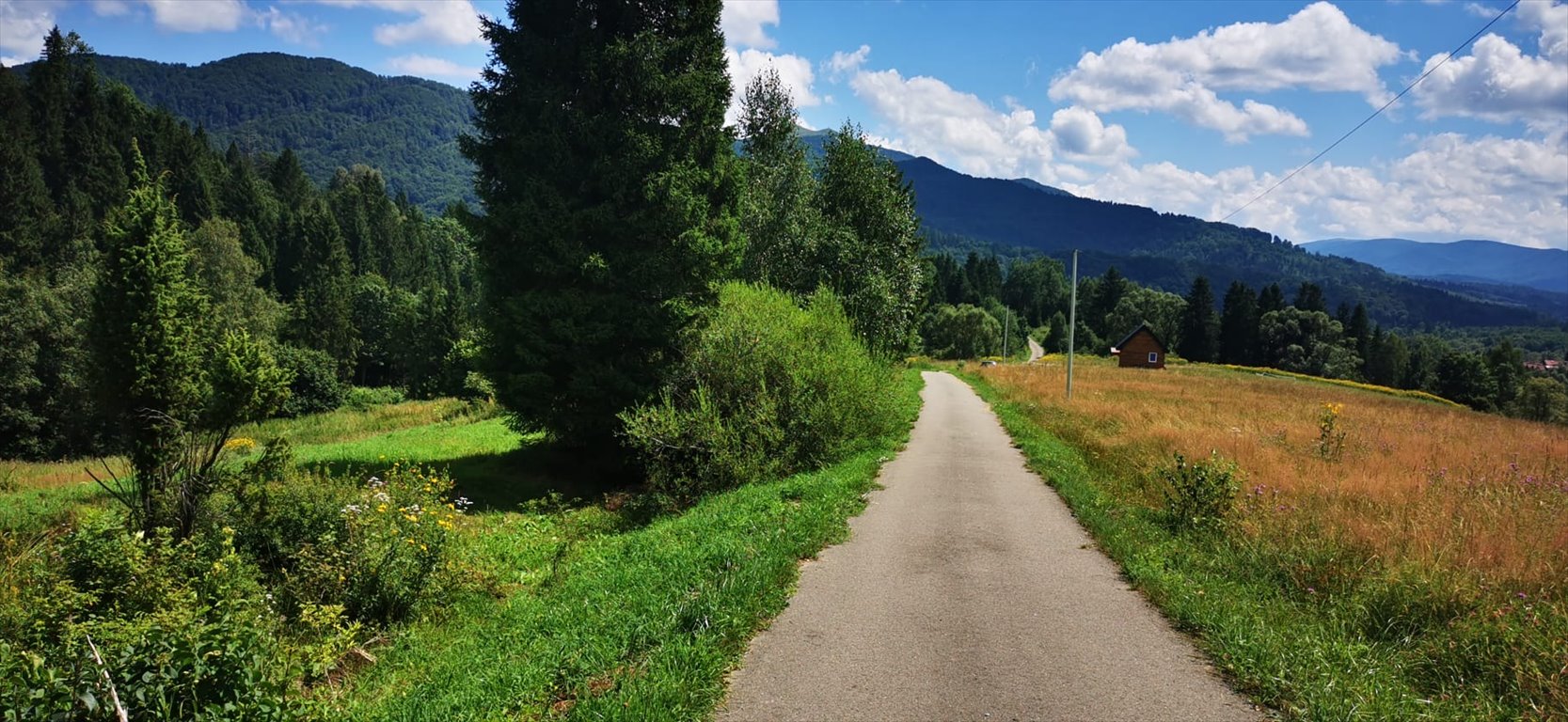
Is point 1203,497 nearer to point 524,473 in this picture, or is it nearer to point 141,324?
point 524,473

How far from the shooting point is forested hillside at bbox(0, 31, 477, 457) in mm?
16969

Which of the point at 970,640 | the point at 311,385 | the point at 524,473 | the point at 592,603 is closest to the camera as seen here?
the point at 970,640

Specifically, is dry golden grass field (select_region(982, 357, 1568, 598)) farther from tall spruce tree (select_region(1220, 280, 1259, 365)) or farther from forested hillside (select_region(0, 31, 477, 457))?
tall spruce tree (select_region(1220, 280, 1259, 365))

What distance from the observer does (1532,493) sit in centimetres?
1067

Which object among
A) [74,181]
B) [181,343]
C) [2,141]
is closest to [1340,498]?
[181,343]

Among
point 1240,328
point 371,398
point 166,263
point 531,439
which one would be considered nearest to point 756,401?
point 531,439

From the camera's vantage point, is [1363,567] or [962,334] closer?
[1363,567]

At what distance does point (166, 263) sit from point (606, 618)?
54.0 feet

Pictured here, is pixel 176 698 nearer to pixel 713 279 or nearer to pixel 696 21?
pixel 713 279

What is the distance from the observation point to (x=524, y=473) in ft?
58.6

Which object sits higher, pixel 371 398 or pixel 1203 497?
pixel 1203 497

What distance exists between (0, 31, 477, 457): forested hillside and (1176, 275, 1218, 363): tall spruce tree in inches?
3491

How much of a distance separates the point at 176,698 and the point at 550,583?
15.0ft

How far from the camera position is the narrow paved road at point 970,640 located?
5.02 m
